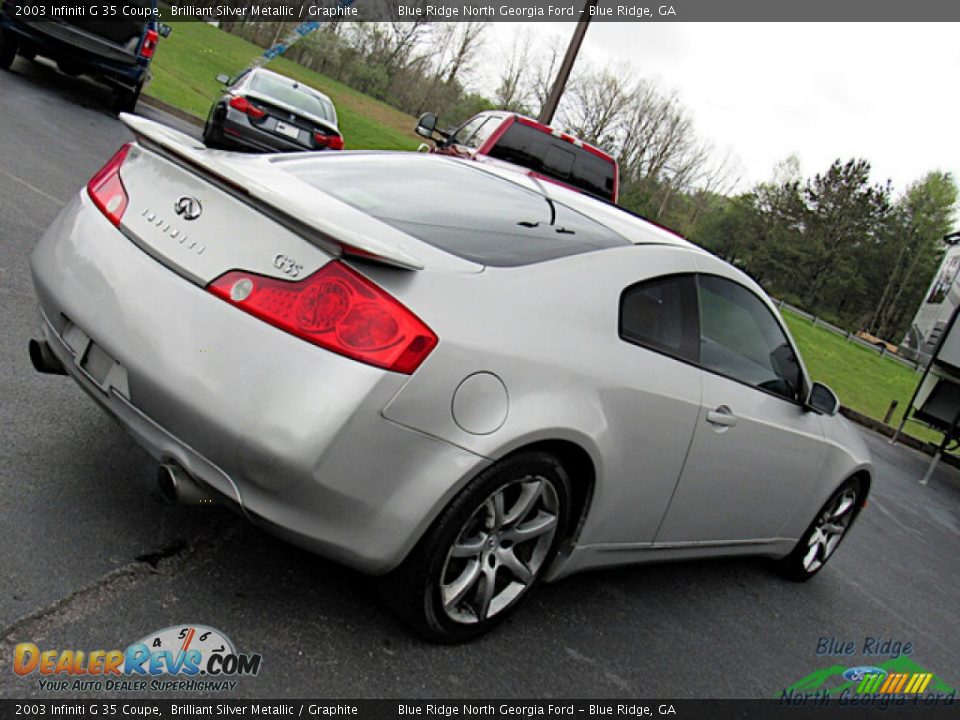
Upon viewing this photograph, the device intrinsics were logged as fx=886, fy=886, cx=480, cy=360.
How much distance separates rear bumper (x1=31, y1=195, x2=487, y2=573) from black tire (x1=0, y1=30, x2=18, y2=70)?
1257cm

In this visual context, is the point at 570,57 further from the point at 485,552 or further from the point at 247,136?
the point at 485,552

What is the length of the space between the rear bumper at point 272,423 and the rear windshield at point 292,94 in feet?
38.4

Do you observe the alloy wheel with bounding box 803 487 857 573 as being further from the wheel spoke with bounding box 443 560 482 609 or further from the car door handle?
the wheel spoke with bounding box 443 560 482 609

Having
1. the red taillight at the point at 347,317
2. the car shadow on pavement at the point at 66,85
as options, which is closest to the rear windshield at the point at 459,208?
the red taillight at the point at 347,317

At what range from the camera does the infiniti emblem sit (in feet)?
9.16

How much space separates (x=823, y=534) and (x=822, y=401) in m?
1.07

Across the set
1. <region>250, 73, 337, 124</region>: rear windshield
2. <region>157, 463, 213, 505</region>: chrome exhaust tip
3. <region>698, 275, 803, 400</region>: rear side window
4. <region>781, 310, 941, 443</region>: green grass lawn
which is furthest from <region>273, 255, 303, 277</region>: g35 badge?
<region>781, 310, 941, 443</region>: green grass lawn

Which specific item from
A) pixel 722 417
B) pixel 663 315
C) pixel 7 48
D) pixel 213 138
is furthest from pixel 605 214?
pixel 7 48

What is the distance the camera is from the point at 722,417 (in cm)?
357

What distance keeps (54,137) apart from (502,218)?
8657 mm

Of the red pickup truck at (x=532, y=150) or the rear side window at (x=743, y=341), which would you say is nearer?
the rear side window at (x=743, y=341)

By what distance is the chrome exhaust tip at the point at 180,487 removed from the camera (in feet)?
8.38
